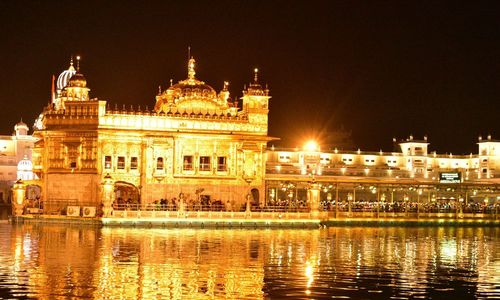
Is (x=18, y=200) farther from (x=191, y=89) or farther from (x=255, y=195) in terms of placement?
(x=255, y=195)

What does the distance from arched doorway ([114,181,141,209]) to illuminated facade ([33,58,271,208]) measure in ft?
0.31

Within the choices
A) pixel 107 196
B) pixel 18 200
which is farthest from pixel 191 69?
pixel 18 200

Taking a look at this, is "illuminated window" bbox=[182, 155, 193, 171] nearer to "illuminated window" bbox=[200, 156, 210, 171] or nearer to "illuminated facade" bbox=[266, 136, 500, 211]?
"illuminated window" bbox=[200, 156, 210, 171]

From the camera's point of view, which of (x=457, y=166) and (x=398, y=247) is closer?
(x=398, y=247)

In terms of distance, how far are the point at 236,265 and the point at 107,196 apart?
25.1 m

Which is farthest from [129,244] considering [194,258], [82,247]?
[194,258]

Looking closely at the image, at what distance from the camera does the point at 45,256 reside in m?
36.0

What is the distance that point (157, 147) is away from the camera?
6438 cm

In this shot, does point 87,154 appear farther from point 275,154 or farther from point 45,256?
point 275,154

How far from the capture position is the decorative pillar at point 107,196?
189 feet

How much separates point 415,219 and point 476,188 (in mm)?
9400

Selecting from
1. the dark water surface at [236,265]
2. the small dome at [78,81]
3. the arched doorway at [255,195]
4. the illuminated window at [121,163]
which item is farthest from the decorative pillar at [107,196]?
the arched doorway at [255,195]

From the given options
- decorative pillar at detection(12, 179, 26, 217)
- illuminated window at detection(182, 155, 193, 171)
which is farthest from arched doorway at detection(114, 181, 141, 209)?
decorative pillar at detection(12, 179, 26, 217)

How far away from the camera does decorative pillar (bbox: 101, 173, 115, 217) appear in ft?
189
